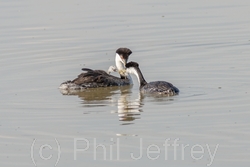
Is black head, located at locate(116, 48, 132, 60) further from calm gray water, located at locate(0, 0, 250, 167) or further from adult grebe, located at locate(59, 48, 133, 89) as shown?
calm gray water, located at locate(0, 0, 250, 167)

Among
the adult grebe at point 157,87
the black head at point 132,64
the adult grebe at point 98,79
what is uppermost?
the black head at point 132,64

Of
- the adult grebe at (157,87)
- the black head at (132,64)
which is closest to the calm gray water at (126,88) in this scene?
the adult grebe at (157,87)

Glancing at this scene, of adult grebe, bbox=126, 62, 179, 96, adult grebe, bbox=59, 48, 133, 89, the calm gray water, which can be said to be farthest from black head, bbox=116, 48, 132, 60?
adult grebe, bbox=126, 62, 179, 96

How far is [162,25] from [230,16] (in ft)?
6.87

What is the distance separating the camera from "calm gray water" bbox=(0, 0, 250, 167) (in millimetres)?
10312

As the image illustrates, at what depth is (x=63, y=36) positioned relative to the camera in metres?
20.1

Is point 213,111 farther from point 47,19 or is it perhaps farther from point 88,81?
point 47,19

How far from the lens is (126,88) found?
15.8m

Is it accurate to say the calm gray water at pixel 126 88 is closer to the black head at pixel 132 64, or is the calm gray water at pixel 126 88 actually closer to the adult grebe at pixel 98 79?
the adult grebe at pixel 98 79

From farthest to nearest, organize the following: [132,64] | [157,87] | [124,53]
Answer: [124,53] < [132,64] < [157,87]

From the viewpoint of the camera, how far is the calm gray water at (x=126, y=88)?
33.8ft

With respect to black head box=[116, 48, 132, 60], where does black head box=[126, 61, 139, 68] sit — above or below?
below

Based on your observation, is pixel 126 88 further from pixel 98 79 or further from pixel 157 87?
pixel 157 87

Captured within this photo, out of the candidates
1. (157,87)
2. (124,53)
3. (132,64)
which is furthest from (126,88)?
(157,87)
